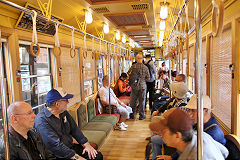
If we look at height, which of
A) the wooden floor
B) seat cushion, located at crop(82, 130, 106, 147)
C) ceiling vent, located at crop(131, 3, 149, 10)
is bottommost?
the wooden floor

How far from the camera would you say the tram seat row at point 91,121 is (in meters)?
3.36

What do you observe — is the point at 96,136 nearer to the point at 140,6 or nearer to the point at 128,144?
the point at 128,144

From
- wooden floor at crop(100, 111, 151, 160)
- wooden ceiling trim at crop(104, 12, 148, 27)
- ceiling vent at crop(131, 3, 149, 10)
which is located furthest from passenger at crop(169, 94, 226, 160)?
wooden ceiling trim at crop(104, 12, 148, 27)

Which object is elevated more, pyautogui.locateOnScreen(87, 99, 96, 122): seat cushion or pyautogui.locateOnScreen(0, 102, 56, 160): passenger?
pyautogui.locateOnScreen(0, 102, 56, 160): passenger

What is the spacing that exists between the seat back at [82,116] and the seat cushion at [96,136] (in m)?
0.24

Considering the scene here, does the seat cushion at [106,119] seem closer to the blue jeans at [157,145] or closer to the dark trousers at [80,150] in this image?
the dark trousers at [80,150]

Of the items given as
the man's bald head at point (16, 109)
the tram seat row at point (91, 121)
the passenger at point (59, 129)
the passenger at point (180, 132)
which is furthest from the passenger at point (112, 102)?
the passenger at point (180, 132)

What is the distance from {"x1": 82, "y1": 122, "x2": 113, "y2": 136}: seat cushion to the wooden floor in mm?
417

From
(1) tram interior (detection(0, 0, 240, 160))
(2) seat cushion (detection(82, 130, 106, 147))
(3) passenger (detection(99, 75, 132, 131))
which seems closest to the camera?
(1) tram interior (detection(0, 0, 240, 160))

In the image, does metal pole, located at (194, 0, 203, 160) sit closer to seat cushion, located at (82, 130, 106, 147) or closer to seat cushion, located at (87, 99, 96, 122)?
seat cushion, located at (82, 130, 106, 147)

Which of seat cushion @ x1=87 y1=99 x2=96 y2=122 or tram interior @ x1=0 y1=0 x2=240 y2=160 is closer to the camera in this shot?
tram interior @ x1=0 y1=0 x2=240 y2=160

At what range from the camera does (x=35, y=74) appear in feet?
12.0

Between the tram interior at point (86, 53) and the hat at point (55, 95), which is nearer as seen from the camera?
the tram interior at point (86, 53)

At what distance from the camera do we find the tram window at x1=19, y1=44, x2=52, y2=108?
11.1 ft
